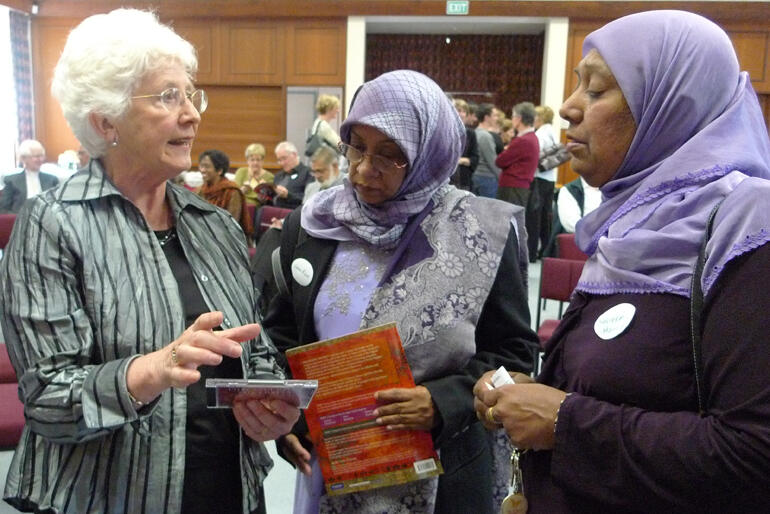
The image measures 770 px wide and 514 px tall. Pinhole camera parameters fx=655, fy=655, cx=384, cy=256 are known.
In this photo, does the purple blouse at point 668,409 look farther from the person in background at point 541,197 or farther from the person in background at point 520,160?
the person in background at point 541,197

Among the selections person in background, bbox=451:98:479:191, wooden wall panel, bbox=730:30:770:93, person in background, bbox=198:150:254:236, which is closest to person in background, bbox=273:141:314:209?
person in background, bbox=198:150:254:236

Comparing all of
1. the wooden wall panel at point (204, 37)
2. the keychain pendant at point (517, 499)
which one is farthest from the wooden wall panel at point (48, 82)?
the keychain pendant at point (517, 499)

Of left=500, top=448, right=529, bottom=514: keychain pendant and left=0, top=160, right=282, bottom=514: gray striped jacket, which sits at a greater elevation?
left=0, top=160, right=282, bottom=514: gray striped jacket

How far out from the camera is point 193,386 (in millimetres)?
1381

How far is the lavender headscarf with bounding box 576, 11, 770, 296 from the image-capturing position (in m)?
0.96

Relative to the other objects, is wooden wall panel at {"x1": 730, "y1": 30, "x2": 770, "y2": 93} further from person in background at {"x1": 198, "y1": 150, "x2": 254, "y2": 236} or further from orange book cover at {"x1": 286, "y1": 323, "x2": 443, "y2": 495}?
orange book cover at {"x1": 286, "y1": 323, "x2": 443, "y2": 495}

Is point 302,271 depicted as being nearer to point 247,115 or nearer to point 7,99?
point 247,115

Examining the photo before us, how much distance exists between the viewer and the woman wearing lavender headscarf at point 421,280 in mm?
1488

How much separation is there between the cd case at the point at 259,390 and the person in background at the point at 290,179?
5132 millimetres

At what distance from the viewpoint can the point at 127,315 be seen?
4.15ft

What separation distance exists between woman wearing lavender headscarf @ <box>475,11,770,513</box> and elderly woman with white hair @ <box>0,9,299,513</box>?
556 millimetres

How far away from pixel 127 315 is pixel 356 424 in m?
0.54

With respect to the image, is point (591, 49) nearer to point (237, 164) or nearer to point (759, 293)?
point (759, 293)

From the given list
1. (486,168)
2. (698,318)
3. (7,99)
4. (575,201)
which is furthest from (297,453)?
(7,99)
